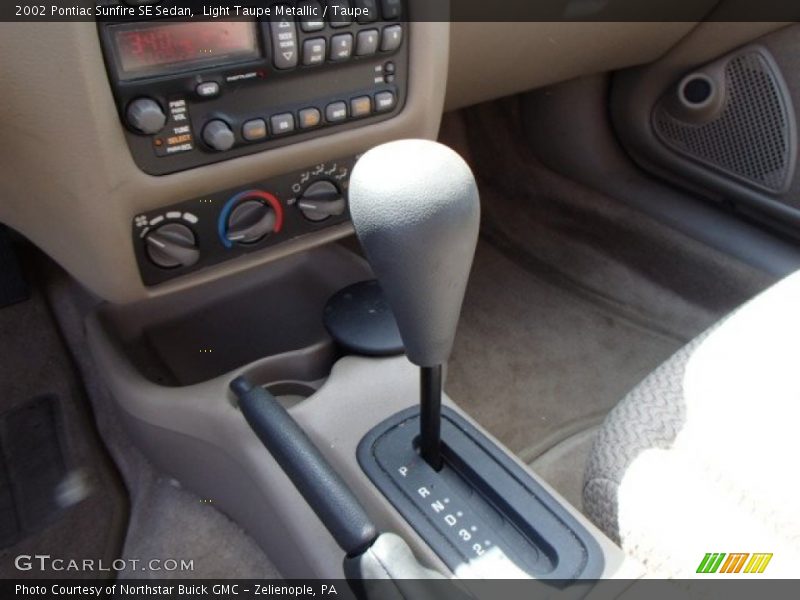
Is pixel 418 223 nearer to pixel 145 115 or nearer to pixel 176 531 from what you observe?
pixel 145 115

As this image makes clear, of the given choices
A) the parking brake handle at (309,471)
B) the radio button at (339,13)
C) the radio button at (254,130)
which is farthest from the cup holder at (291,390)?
the radio button at (339,13)

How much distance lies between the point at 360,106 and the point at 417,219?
0.99 ft

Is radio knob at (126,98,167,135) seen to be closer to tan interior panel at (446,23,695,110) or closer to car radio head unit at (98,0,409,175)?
car radio head unit at (98,0,409,175)

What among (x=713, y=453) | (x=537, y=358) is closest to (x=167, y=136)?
(x=713, y=453)

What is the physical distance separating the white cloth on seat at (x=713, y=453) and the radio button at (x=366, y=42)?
1.39ft

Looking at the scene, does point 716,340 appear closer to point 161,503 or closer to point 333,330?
point 333,330

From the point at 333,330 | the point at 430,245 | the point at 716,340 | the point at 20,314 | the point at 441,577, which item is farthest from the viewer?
the point at 20,314

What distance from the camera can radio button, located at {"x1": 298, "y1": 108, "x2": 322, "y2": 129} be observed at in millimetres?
716

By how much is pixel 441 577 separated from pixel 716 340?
1.18ft

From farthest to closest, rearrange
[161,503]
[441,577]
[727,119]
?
[727,119] < [161,503] < [441,577]

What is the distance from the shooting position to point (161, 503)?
0.99 m

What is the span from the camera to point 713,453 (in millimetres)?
660

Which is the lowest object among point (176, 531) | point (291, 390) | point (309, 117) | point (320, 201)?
point (176, 531)

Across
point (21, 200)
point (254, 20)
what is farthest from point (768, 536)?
point (21, 200)
